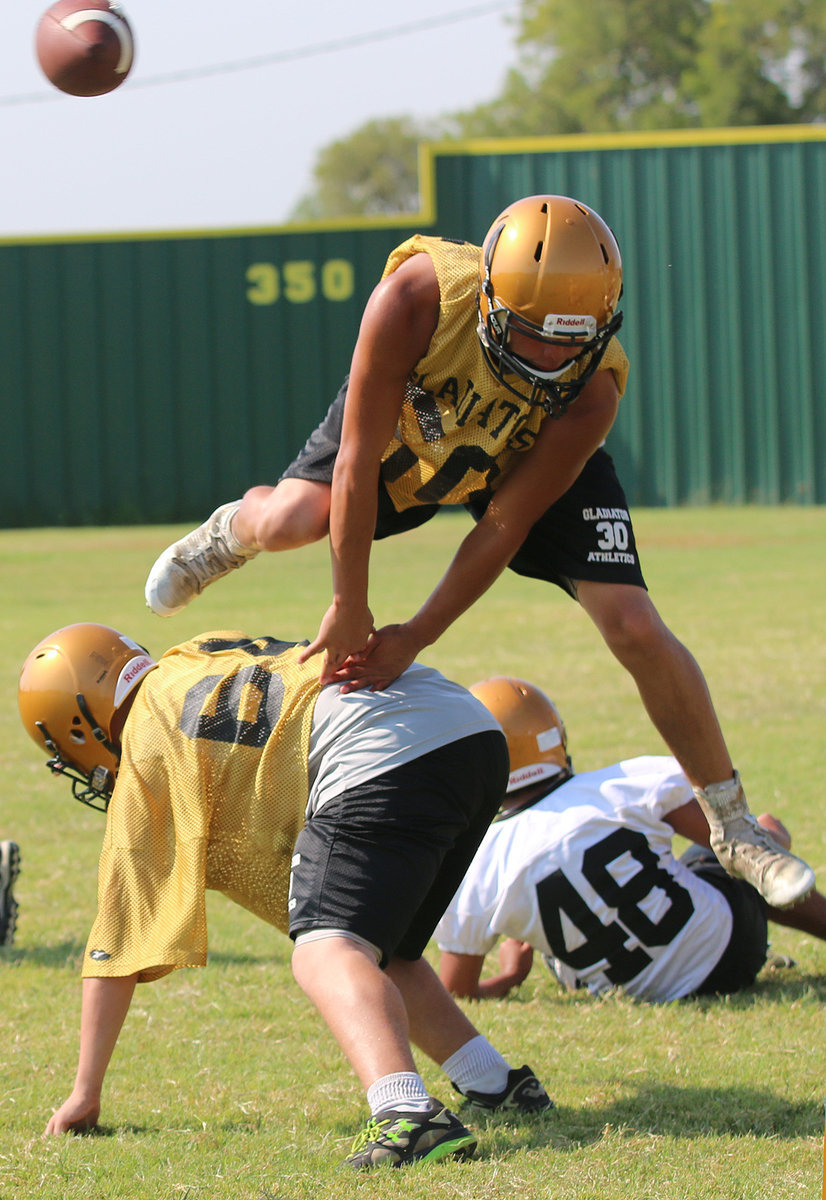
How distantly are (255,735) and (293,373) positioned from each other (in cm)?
2304

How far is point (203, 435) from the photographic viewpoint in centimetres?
2581

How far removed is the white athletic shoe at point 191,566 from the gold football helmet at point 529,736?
0.97m

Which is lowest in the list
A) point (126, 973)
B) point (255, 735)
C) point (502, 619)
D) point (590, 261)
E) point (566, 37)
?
point (502, 619)

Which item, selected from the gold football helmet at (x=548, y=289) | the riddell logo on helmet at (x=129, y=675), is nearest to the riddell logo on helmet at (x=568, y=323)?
the gold football helmet at (x=548, y=289)

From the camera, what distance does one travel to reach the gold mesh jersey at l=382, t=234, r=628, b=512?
3.91 metres

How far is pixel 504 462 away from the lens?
4082 mm

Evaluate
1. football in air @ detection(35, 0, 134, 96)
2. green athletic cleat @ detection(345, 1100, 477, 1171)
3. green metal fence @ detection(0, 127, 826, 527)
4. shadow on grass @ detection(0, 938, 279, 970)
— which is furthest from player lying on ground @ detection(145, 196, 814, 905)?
green metal fence @ detection(0, 127, 826, 527)

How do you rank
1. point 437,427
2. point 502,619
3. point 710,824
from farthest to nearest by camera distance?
1. point 502,619
2. point 710,824
3. point 437,427

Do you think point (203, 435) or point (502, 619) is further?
point (203, 435)

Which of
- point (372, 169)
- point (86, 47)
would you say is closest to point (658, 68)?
point (372, 169)

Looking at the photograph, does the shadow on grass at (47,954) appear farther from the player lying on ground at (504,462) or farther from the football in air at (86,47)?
the football in air at (86,47)

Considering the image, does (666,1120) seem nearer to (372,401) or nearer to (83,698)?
(83,698)

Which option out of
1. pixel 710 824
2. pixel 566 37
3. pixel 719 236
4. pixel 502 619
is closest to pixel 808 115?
pixel 566 37

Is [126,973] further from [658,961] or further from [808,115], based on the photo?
[808,115]
